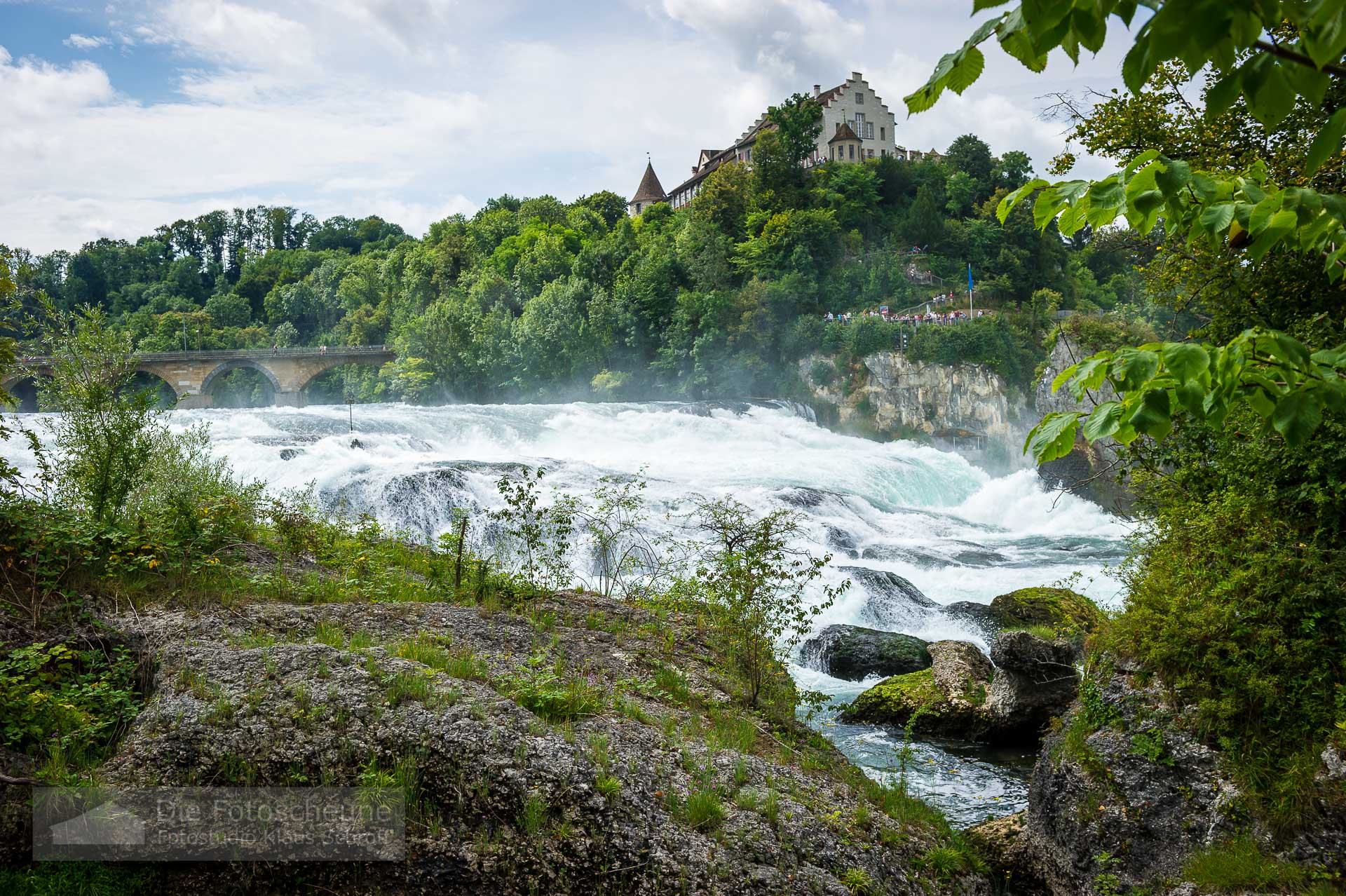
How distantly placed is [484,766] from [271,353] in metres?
53.6

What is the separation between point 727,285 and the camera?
48.2 metres

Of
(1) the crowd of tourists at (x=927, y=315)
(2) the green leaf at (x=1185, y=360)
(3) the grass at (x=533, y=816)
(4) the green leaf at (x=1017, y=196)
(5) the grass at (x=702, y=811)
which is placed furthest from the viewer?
(1) the crowd of tourists at (x=927, y=315)

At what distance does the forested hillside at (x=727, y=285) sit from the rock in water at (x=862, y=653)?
2998cm

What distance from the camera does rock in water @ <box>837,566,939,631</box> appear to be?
13609 mm

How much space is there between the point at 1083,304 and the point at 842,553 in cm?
4086

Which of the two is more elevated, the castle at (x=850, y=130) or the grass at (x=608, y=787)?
the castle at (x=850, y=130)

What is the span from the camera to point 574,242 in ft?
217

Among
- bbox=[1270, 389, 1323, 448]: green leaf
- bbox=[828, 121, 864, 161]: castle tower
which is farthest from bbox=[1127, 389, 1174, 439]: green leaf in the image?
bbox=[828, 121, 864, 161]: castle tower

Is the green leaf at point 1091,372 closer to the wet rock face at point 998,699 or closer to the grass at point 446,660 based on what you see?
the grass at point 446,660

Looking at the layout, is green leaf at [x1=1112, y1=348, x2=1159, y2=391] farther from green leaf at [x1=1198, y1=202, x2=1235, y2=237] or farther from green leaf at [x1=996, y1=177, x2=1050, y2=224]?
green leaf at [x1=996, y1=177, x2=1050, y2=224]

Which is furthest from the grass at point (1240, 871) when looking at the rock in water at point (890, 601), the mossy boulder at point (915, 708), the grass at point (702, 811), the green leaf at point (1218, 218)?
the rock in water at point (890, 601)

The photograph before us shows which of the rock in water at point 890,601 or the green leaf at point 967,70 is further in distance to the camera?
the rock in water at point 890,601

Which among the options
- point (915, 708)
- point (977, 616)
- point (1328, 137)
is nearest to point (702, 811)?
point (1328, 137)

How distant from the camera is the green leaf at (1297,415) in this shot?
2.05 meters
